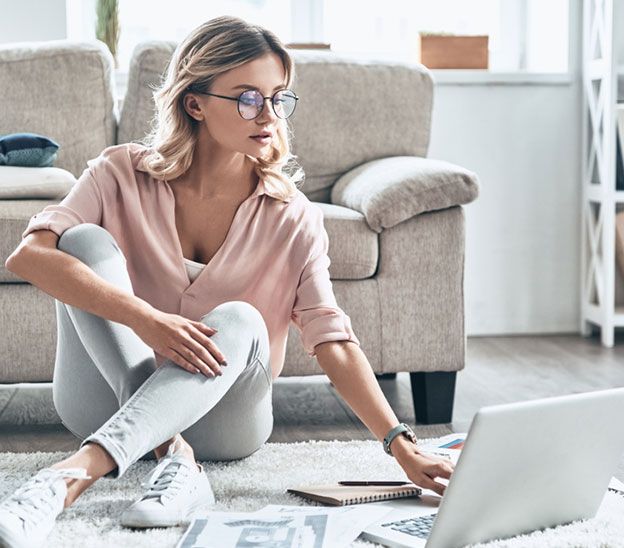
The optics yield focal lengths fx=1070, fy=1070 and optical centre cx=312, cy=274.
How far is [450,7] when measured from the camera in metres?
3.93

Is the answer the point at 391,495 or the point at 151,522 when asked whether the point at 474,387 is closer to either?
the point at 391,495

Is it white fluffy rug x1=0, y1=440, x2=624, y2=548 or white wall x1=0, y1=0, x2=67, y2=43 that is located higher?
white wall x1=0, y1=0, x2=67, y2=43

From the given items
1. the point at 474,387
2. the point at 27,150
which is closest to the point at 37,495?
the point at 27,150

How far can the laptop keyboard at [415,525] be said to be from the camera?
1455 millimetres

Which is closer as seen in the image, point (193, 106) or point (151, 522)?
point (151, 522)

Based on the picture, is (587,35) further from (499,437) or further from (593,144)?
(499,437)

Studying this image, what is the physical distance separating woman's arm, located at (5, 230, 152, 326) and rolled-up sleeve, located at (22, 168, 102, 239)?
0.01 m

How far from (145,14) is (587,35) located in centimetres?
155

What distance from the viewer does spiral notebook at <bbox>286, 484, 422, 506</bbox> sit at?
1604mm

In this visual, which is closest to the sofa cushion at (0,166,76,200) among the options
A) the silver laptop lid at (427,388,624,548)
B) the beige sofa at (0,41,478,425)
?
the beige sofa at (0,41,478,425)

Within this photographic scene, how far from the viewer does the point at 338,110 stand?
296 centimetres

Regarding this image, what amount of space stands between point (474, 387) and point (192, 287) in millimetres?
1199

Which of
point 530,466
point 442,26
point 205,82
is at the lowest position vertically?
point 530,466

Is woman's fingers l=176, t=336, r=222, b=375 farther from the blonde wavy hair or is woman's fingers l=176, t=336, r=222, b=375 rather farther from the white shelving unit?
the white shelving unit
